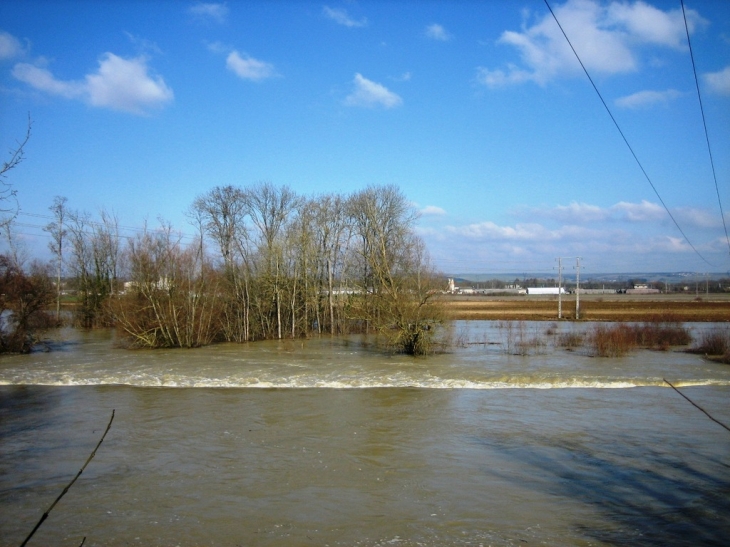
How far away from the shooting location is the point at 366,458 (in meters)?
11.7

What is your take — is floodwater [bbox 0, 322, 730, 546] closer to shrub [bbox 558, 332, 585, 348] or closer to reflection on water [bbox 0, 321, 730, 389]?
reflection on water [bbox 0, 321, 730, 389]

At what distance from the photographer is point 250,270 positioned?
3959cm

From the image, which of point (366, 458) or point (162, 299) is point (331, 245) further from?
point (366, 458)

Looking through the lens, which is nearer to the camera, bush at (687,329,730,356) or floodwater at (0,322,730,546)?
floodwater at (0,322,730,546)

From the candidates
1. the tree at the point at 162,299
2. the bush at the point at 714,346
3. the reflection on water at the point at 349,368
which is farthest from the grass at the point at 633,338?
the tree at the point at 162,299

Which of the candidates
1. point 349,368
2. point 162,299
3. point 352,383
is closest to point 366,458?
point 352,383

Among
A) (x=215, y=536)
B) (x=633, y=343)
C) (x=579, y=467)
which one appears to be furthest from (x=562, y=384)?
(x=215, y=536)

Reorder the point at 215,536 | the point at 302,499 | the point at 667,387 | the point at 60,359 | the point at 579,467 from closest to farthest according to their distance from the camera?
the point at 215,536, the point at 302,499, the point at 579,467, the point at 667,387, the point at 60,359

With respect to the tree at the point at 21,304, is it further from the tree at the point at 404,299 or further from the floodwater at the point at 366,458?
the tree at the point at 404,299

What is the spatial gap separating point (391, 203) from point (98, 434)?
118ft

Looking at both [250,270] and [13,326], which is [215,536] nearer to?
[13,326]

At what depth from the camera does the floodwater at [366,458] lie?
8.10 meters

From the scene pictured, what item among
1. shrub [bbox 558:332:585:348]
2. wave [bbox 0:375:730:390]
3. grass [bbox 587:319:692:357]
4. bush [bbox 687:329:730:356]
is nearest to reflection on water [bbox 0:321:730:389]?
wave [bbox 0:375:730:390]

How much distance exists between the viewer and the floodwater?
810 centimetres
